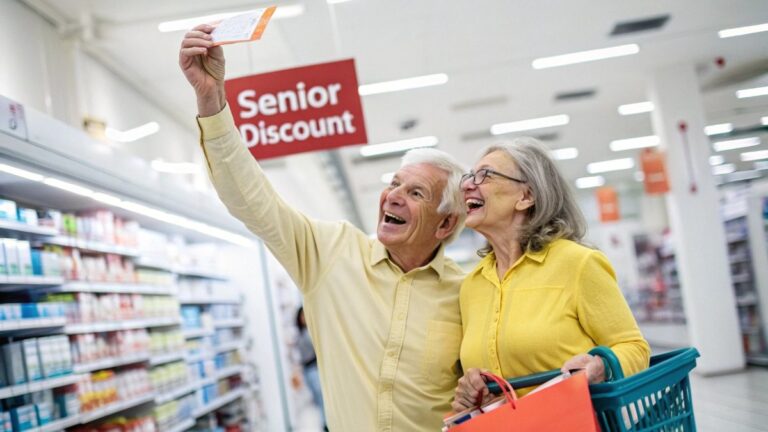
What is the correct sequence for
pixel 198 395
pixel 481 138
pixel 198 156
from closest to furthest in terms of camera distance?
pixel 198 395 → pixel 198 156 → pixel 481 138

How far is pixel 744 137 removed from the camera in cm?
1295

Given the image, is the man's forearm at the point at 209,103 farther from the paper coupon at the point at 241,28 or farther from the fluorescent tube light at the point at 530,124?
the fluorescent tube light at the point at 530,124

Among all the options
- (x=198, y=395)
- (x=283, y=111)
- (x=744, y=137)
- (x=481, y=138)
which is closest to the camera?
(x=283, y=111)

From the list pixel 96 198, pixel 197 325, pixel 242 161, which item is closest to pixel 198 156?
pixel 197 325

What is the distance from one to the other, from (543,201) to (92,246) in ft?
12.8

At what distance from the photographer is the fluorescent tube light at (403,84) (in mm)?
9523

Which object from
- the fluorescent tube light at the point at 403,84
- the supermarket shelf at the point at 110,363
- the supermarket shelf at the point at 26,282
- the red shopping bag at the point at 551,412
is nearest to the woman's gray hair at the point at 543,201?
the red shopping bag at the point at 551,412

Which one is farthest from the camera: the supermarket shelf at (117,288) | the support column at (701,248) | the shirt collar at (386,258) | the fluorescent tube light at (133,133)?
the support column at (701,248)

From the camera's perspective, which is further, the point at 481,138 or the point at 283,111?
the point at 481,138

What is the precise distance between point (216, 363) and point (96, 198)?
3397 millimetres

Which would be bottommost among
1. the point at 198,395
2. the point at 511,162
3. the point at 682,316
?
the point at 682,316

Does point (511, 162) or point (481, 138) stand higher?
point (481, 138)

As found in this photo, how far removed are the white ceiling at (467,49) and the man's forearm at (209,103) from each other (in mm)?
4030

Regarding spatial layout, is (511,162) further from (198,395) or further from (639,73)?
(639,73)
